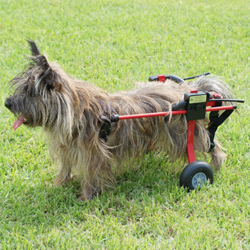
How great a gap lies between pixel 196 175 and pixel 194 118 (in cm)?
61

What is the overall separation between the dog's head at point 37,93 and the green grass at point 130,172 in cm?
72

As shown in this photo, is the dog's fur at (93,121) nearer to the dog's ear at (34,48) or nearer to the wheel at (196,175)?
the dog's ear at (34,48)

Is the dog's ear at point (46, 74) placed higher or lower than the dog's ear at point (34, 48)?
lower

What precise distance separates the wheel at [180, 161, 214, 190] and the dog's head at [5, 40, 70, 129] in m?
1.42

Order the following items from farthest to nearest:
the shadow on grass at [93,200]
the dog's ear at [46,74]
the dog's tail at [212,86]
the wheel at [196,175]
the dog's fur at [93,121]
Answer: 1. the dog's tail at [212,86]
2. the wheel at [196,175]
3. the shadow on grass at [93,200]
4. the dog's fur at [93,121]
5. the dog's ear at [46,74]

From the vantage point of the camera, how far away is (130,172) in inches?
156

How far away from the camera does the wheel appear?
3432 mm

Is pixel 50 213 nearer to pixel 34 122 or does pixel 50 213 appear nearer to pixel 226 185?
pixel 34 122

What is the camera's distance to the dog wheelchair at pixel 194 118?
10.4 ft

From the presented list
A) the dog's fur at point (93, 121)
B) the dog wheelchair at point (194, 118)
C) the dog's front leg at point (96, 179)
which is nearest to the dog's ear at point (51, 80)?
the dog's fur at point (93, 121)

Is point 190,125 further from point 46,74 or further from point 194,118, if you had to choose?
point 46,74

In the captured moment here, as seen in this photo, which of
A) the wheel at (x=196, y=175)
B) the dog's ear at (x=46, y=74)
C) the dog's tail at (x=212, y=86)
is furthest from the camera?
the dog's tail at (x=212, y=86)

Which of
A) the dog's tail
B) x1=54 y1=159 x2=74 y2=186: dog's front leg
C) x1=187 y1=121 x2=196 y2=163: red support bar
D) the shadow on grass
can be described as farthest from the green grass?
the dog's tail

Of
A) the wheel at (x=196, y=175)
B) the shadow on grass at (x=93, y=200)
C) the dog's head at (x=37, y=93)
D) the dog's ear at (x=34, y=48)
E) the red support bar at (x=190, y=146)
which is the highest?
the dog's ear at (x=34, y=48)
